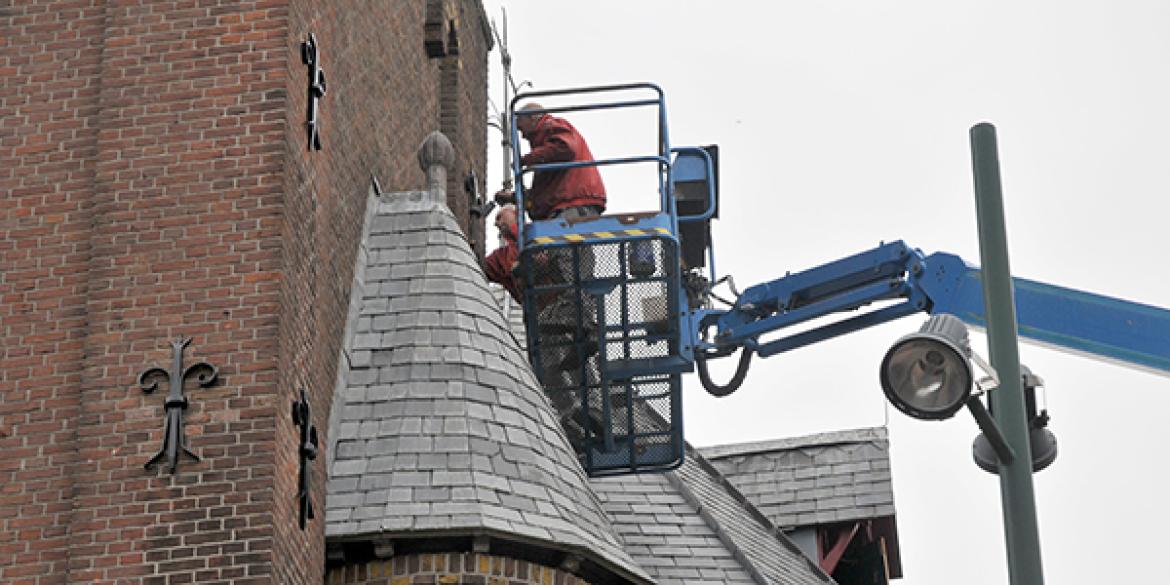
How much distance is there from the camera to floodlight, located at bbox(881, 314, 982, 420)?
11.5m

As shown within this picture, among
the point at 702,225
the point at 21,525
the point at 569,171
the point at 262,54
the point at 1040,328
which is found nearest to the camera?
the point at 21,525

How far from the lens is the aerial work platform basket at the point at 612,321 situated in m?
17.3

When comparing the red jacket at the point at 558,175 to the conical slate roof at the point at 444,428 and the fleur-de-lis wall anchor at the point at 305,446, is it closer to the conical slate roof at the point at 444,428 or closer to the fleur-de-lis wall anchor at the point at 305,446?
the conical slate roof at the point at 444,428

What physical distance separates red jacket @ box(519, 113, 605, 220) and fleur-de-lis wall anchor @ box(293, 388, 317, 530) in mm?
3905

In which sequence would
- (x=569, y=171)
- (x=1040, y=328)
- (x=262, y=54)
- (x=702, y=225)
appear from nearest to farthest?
(x=262, y=54) < (x=1040, y=328) < (x=569, y=171) < (x=702, y=225)

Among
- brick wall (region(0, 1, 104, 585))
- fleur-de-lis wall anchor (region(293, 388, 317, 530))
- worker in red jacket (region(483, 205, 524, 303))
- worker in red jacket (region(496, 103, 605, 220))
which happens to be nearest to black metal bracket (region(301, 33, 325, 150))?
brick wall (region(0, 1, 104, 585))

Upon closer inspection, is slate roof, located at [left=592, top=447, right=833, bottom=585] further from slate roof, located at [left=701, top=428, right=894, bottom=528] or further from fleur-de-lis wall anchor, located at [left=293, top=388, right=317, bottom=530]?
fleur-de-lis wall anchor, located at [left=293, top=388, right=317, bottom=530]

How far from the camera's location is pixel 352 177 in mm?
17297

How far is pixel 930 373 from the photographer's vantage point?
11656 millimetres

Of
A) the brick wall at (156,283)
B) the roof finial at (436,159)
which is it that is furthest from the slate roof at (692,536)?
the brick wall at (156,283)

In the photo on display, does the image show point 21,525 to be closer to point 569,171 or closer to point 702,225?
point 569,171

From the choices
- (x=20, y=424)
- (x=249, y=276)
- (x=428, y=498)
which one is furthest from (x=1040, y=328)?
(x=20, y=424)

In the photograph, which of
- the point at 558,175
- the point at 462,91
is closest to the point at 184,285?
the point at 558,175

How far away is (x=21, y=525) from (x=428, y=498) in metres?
2.52
